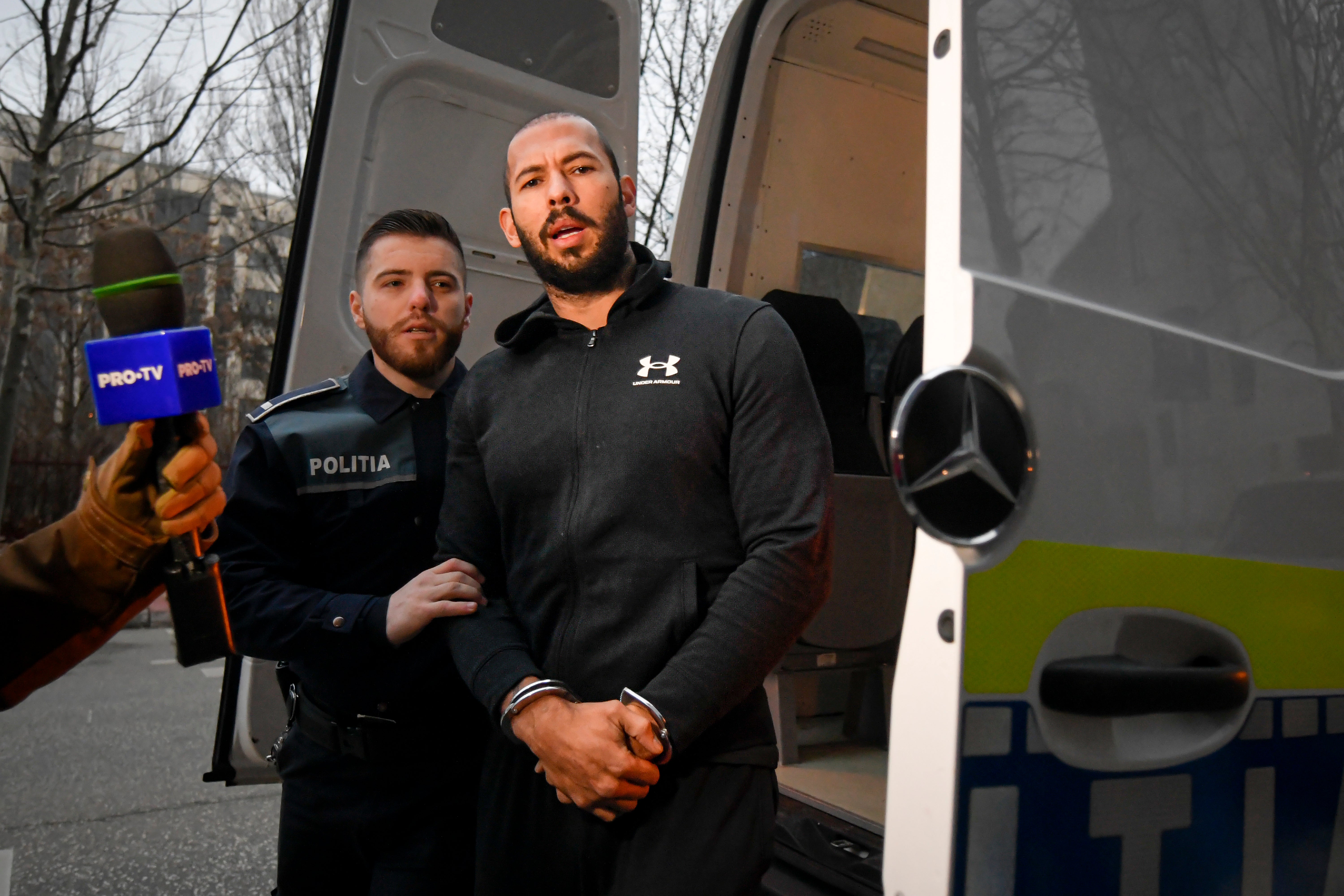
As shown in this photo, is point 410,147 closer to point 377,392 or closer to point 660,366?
point 377,392

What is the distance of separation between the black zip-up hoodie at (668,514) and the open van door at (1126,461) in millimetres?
210

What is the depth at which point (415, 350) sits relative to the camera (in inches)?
69.4

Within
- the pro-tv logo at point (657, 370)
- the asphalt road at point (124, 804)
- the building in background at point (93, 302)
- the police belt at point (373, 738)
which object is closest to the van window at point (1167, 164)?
the pro-tv logo at point (657, 370)

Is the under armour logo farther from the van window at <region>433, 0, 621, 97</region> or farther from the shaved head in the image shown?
the van window at <region>433, 0, 621, 97</region>

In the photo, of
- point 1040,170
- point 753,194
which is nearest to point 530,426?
point 1040,170

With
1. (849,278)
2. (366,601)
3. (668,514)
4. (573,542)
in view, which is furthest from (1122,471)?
(849,278)

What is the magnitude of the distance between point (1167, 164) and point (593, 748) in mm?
1002

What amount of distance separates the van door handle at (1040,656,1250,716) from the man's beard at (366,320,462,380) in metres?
1.14

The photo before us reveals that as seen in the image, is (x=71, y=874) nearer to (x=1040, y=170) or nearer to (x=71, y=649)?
(x=71, y=649)

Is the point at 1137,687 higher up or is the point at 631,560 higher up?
the point at 631,560

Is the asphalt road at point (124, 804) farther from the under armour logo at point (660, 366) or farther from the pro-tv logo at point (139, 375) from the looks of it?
the under armour logo at point (660, 366)

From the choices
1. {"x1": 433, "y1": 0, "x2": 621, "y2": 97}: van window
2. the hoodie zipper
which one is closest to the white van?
the hoodie zipper

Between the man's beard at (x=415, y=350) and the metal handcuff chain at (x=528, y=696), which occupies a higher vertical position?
the man's beard at (x=415, y=350)

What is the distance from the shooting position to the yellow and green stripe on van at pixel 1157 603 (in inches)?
42.1
